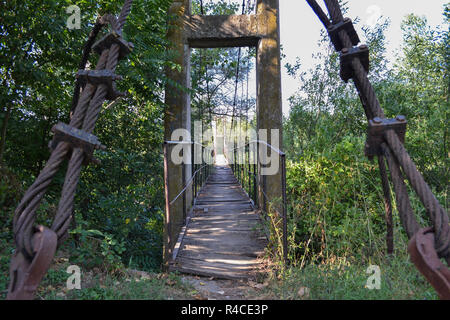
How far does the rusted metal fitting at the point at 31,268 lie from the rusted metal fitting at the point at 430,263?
872mm

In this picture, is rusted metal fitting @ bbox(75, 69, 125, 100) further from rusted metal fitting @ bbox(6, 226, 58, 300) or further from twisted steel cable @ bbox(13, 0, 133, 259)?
rusted metal fitting @ bbox(6, 226, 58, 300)

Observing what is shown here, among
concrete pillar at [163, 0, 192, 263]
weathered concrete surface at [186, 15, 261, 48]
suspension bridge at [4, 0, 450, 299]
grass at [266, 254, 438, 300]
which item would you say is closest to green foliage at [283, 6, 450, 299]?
grass at [266, 254, 438, 300]

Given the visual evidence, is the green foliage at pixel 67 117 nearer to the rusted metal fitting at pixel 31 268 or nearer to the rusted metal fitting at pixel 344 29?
the rusted metal fitting at pixel 31 268

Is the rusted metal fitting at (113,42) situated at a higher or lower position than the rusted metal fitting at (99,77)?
higher

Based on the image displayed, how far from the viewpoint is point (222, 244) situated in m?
3.27

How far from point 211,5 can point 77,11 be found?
7.94 meters

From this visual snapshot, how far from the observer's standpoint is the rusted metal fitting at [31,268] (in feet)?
2.23

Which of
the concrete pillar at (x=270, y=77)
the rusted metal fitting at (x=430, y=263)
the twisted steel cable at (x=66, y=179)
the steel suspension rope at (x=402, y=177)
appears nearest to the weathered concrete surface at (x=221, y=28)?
the concrete pillar at (x=270, y=77)

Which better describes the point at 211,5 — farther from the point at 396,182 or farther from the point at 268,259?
the point at 396,182

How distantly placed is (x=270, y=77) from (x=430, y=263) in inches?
169

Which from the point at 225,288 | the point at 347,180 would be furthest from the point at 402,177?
the point at 347,180

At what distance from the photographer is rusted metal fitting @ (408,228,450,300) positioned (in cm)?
68

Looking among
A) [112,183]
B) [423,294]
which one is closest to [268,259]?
[423,294]

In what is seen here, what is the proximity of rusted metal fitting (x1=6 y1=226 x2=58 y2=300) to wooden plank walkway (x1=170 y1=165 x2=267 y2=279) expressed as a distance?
2083mm
